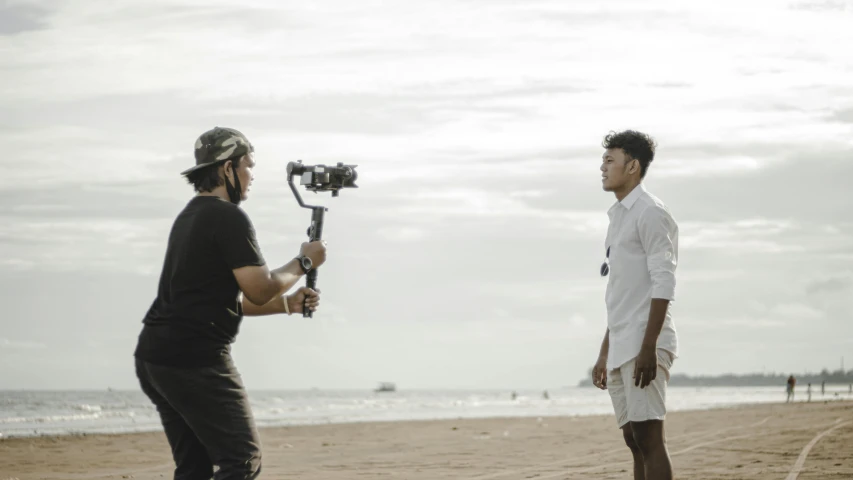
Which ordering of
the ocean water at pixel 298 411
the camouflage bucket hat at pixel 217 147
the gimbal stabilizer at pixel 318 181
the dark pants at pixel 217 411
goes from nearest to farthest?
the dark pants at pixel 217 411 < the camouflage bucket hat at pixel 217 147 < the gimbal stabilizer at pixel 318 181 < the ocean water at pixel 298 411

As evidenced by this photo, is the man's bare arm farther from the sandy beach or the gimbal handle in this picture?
the sandy beach

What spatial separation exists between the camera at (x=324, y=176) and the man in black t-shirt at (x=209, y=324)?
489 mm

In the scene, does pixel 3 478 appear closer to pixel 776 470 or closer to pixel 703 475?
pixel 703 475

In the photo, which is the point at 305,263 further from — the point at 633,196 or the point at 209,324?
the point at 633,196

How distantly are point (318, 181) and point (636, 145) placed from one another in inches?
76.5

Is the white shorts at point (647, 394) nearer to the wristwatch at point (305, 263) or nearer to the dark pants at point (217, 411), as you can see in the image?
the wristwatch at point (305, 263)

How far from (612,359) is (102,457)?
Result: 11265mm

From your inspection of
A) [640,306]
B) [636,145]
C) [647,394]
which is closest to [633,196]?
[636,145]

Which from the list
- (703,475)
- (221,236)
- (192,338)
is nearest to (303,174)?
(221,236)

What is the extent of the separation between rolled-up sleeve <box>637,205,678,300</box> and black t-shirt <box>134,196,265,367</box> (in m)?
2.10

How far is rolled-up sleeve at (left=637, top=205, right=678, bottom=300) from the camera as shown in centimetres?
448

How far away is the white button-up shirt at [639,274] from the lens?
14.9 feet

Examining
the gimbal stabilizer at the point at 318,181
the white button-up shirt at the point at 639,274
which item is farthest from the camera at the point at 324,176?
the white button-up shirt at the point at 639,274

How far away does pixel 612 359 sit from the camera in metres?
4.70
